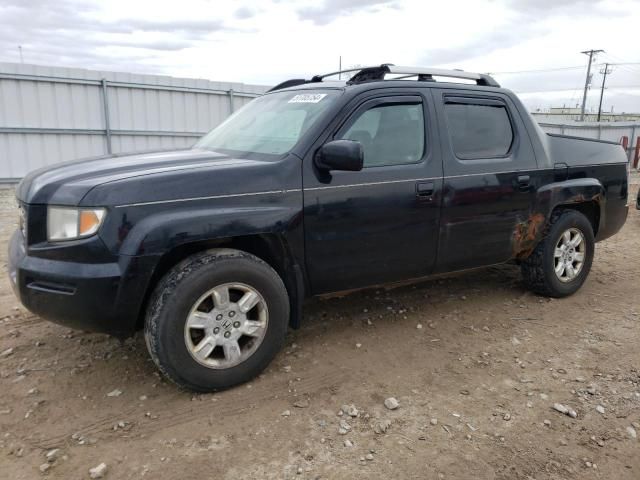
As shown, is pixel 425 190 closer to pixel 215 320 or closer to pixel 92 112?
pixel 215 320

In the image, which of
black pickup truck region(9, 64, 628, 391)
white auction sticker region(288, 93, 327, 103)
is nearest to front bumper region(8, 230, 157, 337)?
black pickup truck region(9, 64, 628, 391)

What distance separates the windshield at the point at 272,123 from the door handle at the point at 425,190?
2.80ft

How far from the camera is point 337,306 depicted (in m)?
4.42

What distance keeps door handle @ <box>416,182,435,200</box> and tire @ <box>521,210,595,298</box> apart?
1.48 meters

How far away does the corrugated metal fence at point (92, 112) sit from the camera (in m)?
11.0

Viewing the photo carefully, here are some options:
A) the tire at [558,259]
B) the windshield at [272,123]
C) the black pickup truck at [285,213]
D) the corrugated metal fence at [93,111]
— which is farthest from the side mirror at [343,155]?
the corrugated metal fence at [93,111]

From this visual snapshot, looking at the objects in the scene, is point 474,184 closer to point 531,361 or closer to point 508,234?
point 508,234

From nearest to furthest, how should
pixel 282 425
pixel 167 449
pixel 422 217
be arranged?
pixel 167 449 → pixel 282 425 → pixel 422 217

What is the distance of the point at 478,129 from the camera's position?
405cm

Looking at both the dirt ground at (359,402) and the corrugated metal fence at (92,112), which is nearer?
the dirt ground at (359,402)

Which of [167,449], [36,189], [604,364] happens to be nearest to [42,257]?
[36,189]

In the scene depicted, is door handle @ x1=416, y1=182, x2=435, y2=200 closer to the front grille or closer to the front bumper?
the front bumper

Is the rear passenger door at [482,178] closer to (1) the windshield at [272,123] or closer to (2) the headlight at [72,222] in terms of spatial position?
(1) the windshield at [272,123]

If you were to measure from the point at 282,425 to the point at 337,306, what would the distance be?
1.75 metres
